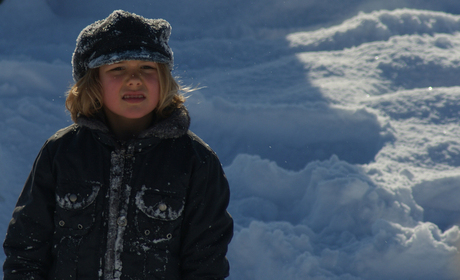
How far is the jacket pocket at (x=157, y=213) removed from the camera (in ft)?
4.77

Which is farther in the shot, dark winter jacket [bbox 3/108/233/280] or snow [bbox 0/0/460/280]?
snow [bbox 0/0/460/280]

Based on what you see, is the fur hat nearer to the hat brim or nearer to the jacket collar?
the hat brim

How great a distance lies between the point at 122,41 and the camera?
1422mm

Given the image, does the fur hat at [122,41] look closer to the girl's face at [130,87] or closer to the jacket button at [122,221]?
the girl's face at [130,87]

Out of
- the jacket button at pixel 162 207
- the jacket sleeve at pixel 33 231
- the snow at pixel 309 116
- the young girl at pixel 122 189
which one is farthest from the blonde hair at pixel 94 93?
the snow at pixel 309 116

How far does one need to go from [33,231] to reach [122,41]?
0.62 meters

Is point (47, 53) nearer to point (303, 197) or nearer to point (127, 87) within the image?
point (303, 197)

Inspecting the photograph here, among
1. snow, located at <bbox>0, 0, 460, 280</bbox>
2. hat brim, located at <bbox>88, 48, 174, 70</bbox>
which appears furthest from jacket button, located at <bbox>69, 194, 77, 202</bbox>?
snow, located at <bbox>0, 0, 460, 280</bbox>

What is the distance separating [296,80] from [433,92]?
47.6 inches

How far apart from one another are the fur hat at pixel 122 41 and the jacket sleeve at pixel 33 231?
1.18 ft

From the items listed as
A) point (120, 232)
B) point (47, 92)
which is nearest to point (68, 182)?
point (120, 232)

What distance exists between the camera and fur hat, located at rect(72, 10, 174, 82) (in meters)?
1.42

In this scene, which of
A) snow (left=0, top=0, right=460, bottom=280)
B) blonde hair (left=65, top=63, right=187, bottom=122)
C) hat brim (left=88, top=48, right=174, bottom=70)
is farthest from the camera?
snow (left=0, top=0, right=460, bottom=280)

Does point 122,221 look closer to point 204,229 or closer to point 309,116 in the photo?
point 204,229
